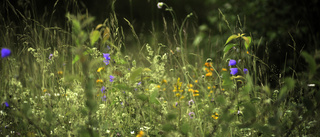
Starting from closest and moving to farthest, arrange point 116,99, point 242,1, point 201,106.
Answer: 1. point 116,99
2. point 201,106
3. point 242,1

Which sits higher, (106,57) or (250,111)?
(106,57)

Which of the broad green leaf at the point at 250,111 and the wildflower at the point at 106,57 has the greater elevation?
the wildflower at the point at 106,57

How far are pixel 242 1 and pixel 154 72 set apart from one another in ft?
7.23

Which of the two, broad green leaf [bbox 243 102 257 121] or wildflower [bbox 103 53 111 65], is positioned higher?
wildflower [bbox 103 53 111 65]

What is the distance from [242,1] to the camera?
11.5 ft

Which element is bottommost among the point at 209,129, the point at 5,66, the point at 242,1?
the point at 209,129

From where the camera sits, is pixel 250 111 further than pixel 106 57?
No

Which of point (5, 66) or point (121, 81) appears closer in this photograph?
point (121, 81)

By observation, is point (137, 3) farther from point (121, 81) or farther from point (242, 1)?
point (121, 81)

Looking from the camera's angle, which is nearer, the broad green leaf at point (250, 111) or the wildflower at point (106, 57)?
the broad green leaf at point (250, 111)

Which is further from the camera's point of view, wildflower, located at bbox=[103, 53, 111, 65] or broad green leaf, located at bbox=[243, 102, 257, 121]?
wildflower, located at bbox=[103, 53, 111, 65]

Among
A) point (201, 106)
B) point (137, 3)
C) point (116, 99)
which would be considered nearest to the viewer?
point (116, 99)

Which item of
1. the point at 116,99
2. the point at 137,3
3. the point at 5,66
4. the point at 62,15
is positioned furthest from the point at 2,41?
the point at 137,3

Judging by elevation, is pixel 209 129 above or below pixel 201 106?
below
